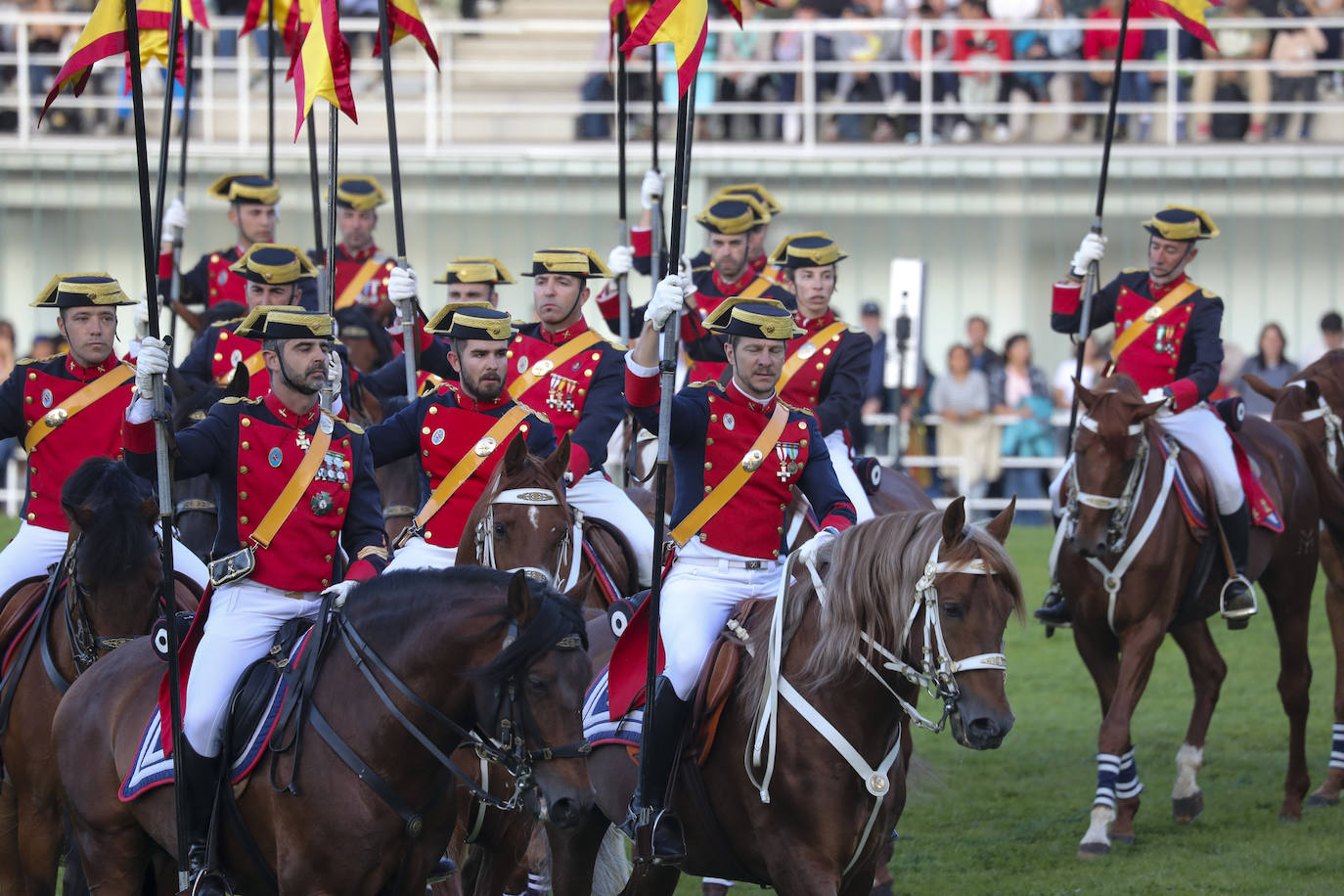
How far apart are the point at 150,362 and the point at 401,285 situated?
310cm

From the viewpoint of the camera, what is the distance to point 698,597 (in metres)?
7.96

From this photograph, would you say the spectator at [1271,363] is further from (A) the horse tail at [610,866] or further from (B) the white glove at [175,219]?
(A) the horse tail at [610,866]

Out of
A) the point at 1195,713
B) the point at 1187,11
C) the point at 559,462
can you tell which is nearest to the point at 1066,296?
the point at 1187,11

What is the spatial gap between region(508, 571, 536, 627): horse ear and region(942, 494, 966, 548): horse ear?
155 centimetres

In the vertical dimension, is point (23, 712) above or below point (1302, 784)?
above

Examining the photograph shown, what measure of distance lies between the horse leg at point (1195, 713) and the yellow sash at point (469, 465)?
505 centimetres

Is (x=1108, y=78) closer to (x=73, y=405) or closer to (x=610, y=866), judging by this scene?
(x=73, y=405)

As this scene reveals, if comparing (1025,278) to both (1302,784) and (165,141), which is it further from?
(165,141)

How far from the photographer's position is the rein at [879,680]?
689 centimetres

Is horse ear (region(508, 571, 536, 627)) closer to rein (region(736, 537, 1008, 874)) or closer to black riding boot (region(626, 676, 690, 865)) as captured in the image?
black riding boot (region(626, 676, 690, 865))

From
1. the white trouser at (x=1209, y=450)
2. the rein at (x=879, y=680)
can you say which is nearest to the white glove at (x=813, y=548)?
the rein at (x=879, y=680)

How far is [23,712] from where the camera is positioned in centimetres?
900

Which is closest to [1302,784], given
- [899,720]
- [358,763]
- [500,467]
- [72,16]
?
[899,720]

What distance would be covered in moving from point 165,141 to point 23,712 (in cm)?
320
